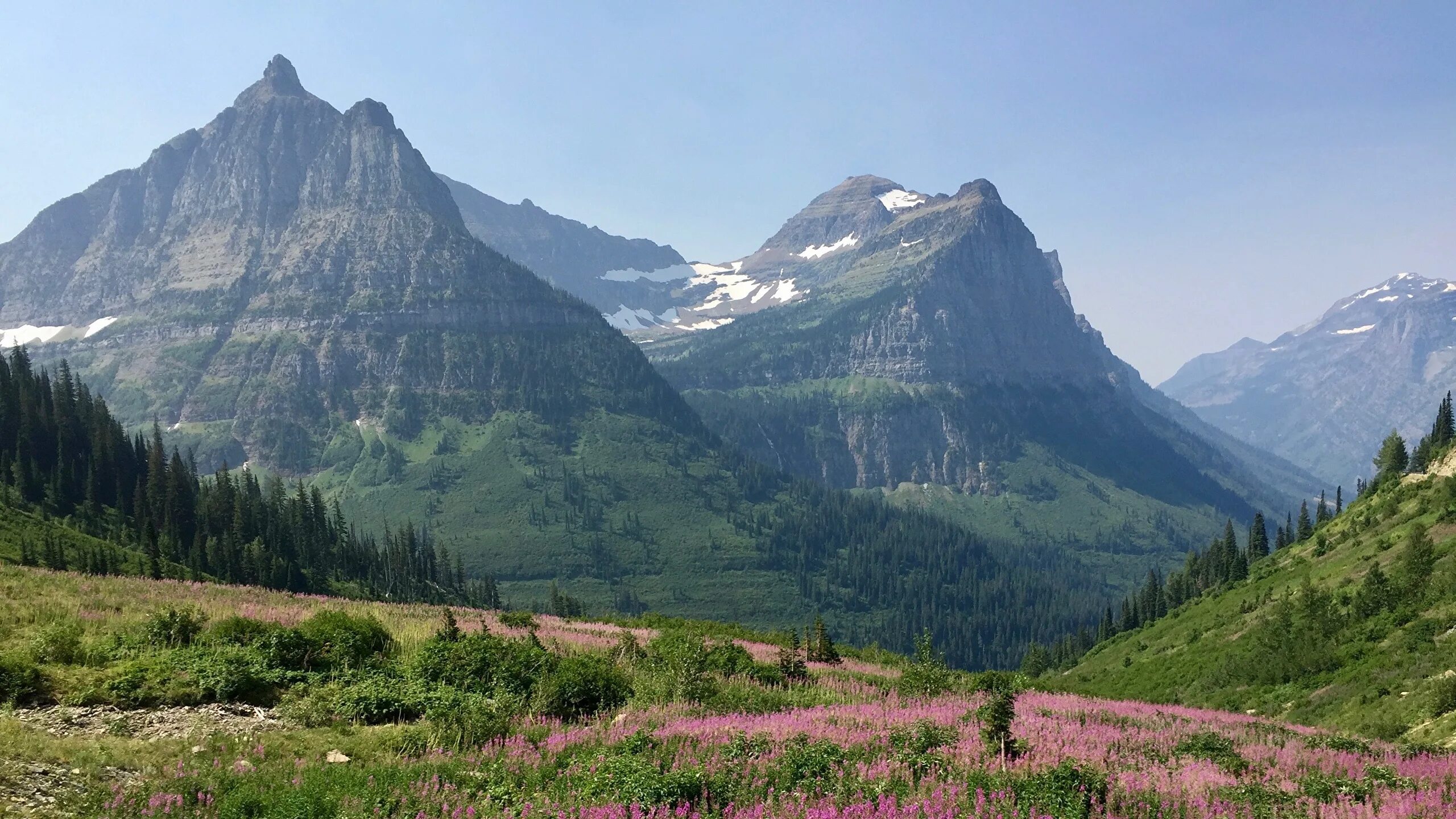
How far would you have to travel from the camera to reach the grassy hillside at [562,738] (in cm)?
1083

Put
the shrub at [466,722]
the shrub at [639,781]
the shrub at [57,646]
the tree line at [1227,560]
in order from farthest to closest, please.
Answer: the tree line at [1227,560], the shrub at [57,646], the shrub at [466,722], the shrub at [639,781]

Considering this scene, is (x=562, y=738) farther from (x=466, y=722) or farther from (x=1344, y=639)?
(x=1344, y=639)

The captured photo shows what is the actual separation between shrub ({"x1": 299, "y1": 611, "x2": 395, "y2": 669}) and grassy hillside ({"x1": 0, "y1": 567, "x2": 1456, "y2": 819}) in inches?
2.8

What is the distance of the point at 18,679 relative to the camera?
45.4 feet

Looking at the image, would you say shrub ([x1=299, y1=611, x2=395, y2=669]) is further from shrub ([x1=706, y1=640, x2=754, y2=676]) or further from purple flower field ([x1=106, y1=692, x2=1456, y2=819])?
shrub ([x1=706, y1=640, x2=754, y2=676])

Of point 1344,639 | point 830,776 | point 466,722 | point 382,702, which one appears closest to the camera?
point 830,776

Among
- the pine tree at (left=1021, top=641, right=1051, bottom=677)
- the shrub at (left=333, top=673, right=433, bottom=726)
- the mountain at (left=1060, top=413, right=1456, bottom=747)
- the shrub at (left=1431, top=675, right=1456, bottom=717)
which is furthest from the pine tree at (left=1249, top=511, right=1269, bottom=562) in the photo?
the shrub at (left=333, top=673, right=433, bottom=726)

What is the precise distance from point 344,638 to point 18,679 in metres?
6.31

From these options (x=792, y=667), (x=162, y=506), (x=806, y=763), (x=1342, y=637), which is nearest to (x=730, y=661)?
(x=792, y=667)

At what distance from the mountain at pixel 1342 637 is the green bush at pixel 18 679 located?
104 ft

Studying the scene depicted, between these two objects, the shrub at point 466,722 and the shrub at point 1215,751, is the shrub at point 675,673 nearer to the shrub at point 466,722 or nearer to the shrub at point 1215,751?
the shrub at point 466,722

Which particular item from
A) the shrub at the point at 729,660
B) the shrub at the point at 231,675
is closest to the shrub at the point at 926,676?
the shrub at the point at 729,660

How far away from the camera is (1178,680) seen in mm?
59625

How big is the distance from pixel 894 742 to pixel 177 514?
465 feet
